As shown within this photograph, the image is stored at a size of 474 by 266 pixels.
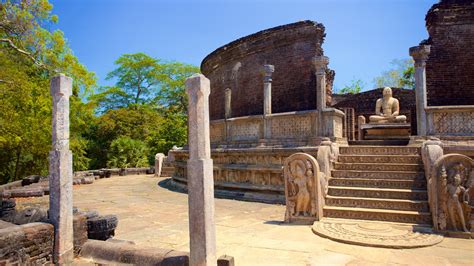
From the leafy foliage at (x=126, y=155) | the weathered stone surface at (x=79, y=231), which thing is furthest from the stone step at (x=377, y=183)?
the leafy foliage at (x=126, y=155)

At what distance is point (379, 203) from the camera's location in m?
6.59

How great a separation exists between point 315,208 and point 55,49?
17.6 metres

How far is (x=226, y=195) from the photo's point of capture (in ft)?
34.7

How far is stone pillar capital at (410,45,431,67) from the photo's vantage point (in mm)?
8836

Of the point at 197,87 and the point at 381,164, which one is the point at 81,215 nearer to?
the point at 197,87

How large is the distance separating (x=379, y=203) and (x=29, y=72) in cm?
2112

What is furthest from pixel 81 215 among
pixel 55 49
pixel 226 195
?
pixel 55 49

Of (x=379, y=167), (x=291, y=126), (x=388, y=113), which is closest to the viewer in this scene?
(x=379, y=167)

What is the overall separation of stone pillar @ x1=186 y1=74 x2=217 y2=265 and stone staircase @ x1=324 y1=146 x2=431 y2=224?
3784mm

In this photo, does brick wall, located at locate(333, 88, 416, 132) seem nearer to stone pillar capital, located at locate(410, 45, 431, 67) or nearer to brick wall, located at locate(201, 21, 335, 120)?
brick wall, located at locate(201, 21, 335, 120)

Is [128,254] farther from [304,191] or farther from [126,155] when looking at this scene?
[126,155]

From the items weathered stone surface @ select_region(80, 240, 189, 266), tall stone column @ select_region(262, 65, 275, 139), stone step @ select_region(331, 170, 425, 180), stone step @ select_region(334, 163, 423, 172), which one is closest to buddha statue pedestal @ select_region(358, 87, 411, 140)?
tall stone column @ select_region(262, 65, 275, 139)

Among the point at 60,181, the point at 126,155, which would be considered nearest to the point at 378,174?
the point at 60,181

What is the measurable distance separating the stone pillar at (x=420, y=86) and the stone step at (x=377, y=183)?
218cm
